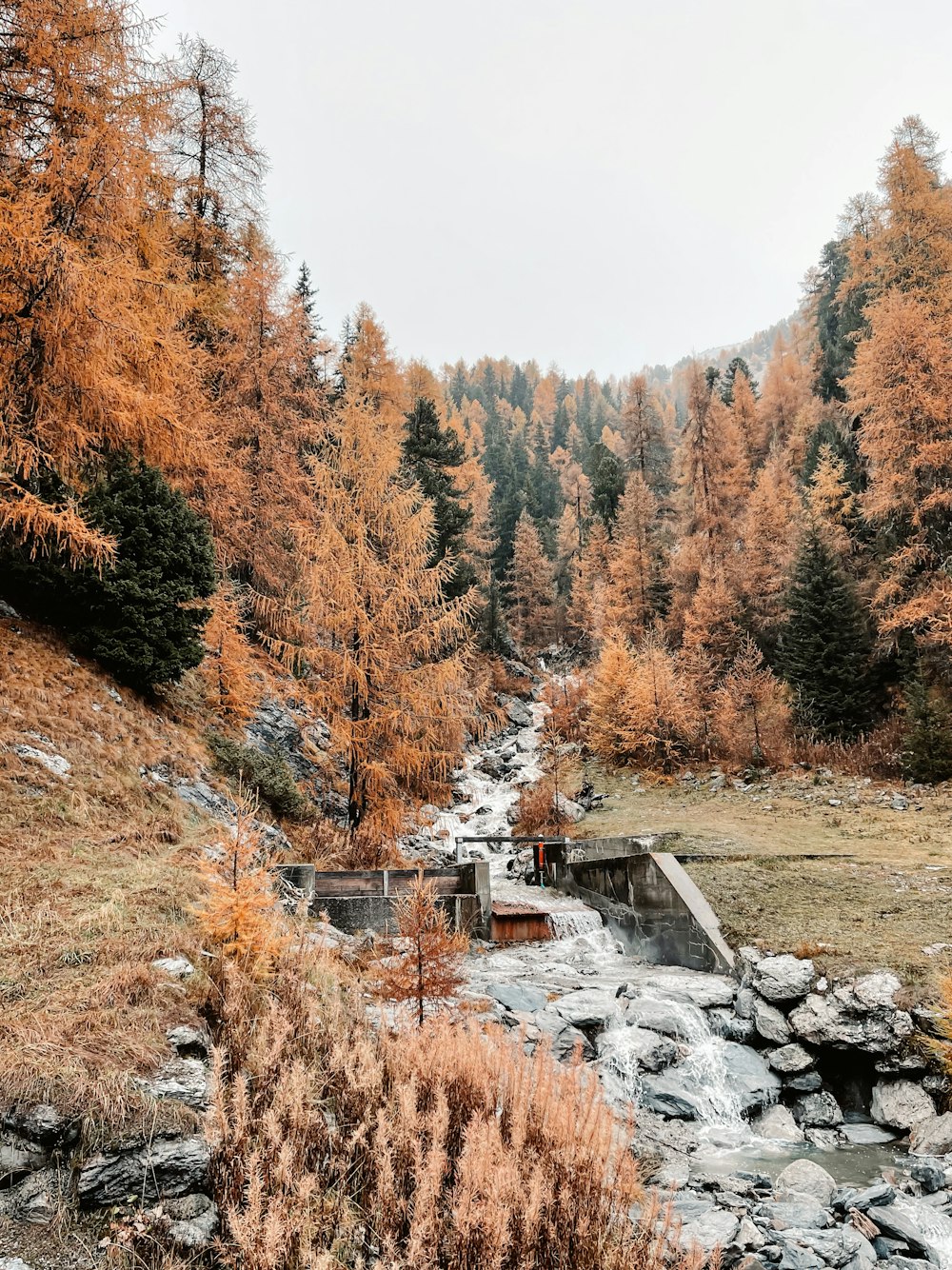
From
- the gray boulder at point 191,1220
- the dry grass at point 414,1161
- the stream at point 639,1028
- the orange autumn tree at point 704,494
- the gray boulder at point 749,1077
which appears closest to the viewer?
the dry grass at point 414,1161

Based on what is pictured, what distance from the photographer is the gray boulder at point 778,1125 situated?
709 centimetres

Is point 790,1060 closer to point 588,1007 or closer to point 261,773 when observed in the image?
point 588,1007

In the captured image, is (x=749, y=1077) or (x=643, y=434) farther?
(x=643, y=434)

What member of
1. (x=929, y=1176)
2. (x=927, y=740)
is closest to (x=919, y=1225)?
(x=929, y=1176)

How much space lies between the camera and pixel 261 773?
12930 mm

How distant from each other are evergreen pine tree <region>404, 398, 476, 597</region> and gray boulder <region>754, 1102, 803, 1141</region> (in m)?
22.5

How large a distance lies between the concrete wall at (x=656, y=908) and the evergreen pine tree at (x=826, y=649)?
11328 mm

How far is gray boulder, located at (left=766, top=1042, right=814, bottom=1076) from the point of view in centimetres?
794

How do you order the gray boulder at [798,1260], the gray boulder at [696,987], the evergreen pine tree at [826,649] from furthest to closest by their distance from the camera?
1. the evergreen pine tree at [826,649]
2. the gray boulder at [696,987]
3. the gray boulder at [798,1260]

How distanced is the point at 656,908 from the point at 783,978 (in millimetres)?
3691

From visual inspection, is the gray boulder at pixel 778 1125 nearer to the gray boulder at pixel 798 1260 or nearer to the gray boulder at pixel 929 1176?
the gray boulder at pixel 929 1176

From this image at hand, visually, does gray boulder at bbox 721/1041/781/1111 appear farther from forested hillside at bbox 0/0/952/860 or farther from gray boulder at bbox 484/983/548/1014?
forested hillside at bbox 0/0/952/860

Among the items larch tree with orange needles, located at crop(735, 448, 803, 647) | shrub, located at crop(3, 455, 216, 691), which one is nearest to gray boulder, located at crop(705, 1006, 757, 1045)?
shrub, located at crop(3, 455, 216, 691)

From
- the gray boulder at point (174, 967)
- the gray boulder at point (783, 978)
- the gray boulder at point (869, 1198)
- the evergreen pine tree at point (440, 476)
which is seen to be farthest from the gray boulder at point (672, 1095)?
the evergreen pine tree at point (440, 476)
